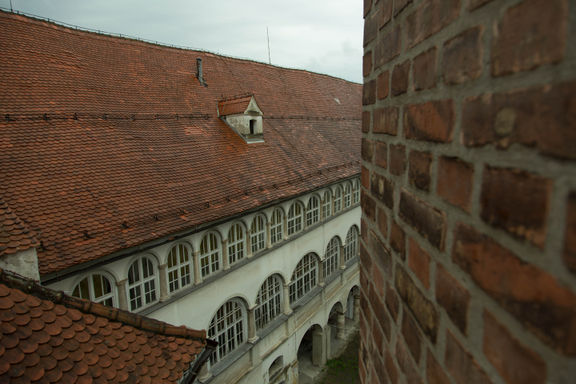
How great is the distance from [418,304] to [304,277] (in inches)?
570

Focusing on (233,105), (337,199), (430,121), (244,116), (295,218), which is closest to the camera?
(430,121)

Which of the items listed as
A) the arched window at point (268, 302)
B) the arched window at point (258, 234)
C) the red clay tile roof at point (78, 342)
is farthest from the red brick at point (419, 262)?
the arched window at point (268, 302)

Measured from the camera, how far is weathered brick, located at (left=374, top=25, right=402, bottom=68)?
4.11 ft

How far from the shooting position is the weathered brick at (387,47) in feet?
4.11

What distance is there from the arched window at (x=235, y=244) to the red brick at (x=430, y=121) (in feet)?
33.5

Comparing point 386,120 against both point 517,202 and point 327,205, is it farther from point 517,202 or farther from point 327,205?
point 327,205

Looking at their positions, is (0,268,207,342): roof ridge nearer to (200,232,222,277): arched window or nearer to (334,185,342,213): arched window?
(200,232,222,277): arched window

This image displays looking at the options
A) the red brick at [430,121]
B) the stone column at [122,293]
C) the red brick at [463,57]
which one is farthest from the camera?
the stone column at [122,293]

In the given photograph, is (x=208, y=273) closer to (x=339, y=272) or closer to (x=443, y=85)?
(x=339, y=272)

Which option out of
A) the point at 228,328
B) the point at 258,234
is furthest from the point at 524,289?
the point at 228,328

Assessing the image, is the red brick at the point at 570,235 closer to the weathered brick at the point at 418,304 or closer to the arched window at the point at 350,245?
the weathered brick at the point at 418,304

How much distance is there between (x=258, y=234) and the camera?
478 inches

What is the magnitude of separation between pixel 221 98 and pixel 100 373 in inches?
476

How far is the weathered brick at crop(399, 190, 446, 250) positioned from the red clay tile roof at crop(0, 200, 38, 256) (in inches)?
247
